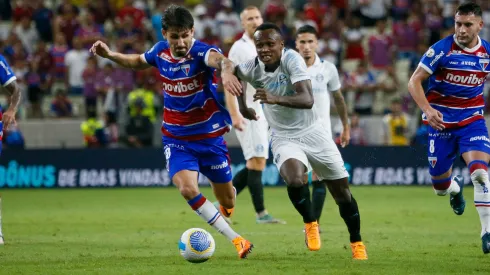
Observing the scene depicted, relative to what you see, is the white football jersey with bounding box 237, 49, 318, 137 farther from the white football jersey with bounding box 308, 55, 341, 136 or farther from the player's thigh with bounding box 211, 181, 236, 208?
the white football jersey with bounding box 308, 55, 341, 136

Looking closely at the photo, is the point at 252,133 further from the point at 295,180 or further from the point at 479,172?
the point at 479,172

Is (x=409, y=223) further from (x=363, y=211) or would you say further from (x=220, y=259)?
(x=220, y=259)

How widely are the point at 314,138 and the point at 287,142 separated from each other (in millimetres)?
290

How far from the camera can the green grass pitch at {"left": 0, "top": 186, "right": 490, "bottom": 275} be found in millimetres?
8945

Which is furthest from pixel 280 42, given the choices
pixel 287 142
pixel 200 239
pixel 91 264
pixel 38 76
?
pixel 38 76

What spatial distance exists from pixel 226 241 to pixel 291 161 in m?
2.40

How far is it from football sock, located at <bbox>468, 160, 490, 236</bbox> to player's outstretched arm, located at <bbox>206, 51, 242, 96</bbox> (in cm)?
301

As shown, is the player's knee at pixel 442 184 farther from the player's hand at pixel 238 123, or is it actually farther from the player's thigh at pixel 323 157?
the player's hand at pixel 238 123

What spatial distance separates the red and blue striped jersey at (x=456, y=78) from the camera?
1034 cm

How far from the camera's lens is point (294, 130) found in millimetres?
9789

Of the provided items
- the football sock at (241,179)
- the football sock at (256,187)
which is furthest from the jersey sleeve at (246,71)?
the football sock at (241,179)

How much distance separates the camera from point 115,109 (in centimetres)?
2355

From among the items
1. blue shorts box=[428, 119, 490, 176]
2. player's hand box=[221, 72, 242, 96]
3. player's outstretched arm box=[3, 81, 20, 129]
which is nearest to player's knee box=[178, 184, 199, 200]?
player's hand box=[221, 72, 242, 96]

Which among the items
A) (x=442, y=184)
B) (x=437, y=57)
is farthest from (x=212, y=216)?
(x=442, y=184)
